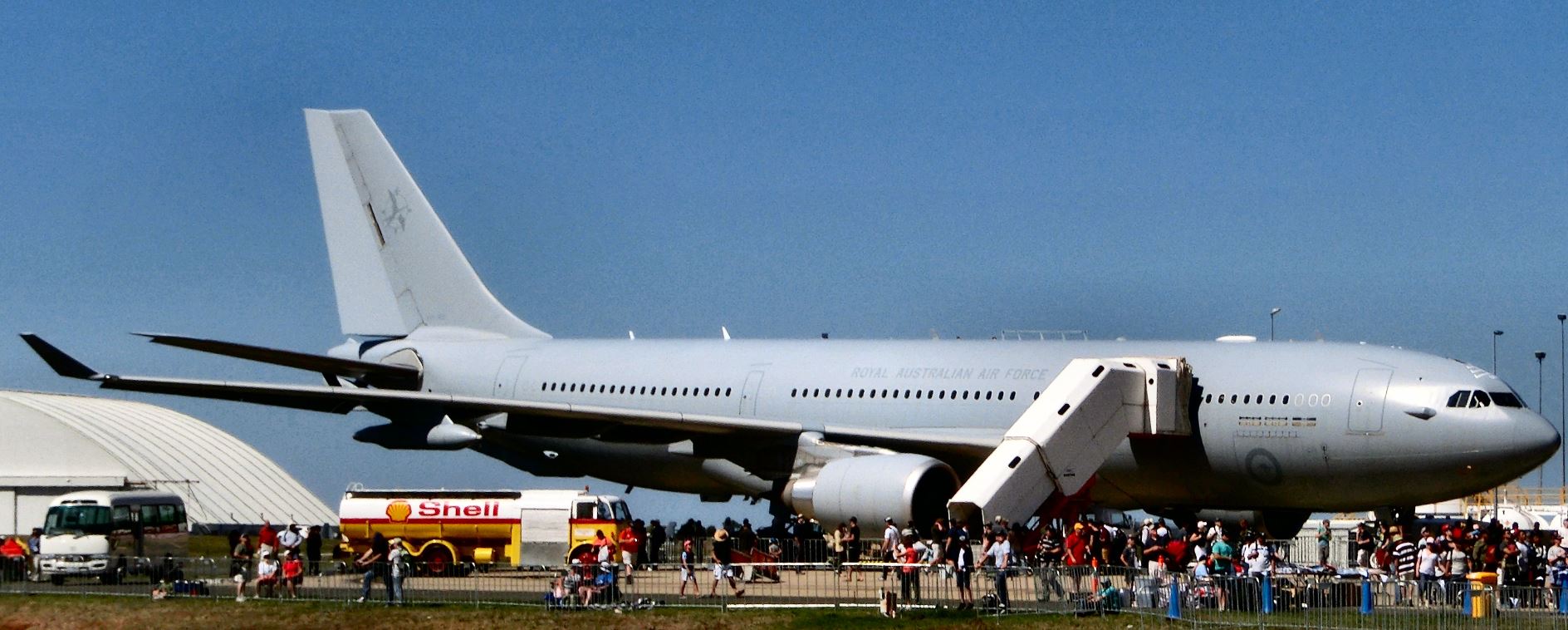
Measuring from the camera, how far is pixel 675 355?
1759 inches

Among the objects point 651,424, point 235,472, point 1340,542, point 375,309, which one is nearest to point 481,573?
point 651,424

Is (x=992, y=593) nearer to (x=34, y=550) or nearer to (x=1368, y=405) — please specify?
(x=1368, y=405)

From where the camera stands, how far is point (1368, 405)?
3353cm

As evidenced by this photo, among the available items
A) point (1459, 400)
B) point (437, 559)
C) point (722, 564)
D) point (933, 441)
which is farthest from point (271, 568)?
point (1459, 400)

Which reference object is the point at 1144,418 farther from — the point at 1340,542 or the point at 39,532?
the point at 39,532

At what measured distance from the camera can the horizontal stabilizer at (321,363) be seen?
39.7 m

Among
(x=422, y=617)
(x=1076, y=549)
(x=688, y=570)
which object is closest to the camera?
(x=422, y=617)

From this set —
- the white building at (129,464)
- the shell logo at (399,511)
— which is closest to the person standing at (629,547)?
the shell logo at (399,511)

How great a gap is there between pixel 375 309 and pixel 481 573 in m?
13.5

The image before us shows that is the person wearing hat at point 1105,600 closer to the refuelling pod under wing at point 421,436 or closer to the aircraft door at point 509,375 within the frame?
the refuelling pod under wing at point 421,436

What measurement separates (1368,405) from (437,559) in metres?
17.2

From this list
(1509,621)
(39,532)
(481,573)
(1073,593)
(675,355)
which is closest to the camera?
(1509,621)

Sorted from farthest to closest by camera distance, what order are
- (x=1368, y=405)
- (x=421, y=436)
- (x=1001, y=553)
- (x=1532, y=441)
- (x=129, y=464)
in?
(x=129, y=464)
(x=421, y=436)
(x=1368, y=405)
(x=1532, y=441)
(x=1001, y=553)

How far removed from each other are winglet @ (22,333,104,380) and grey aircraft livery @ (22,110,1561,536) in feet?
0.19
